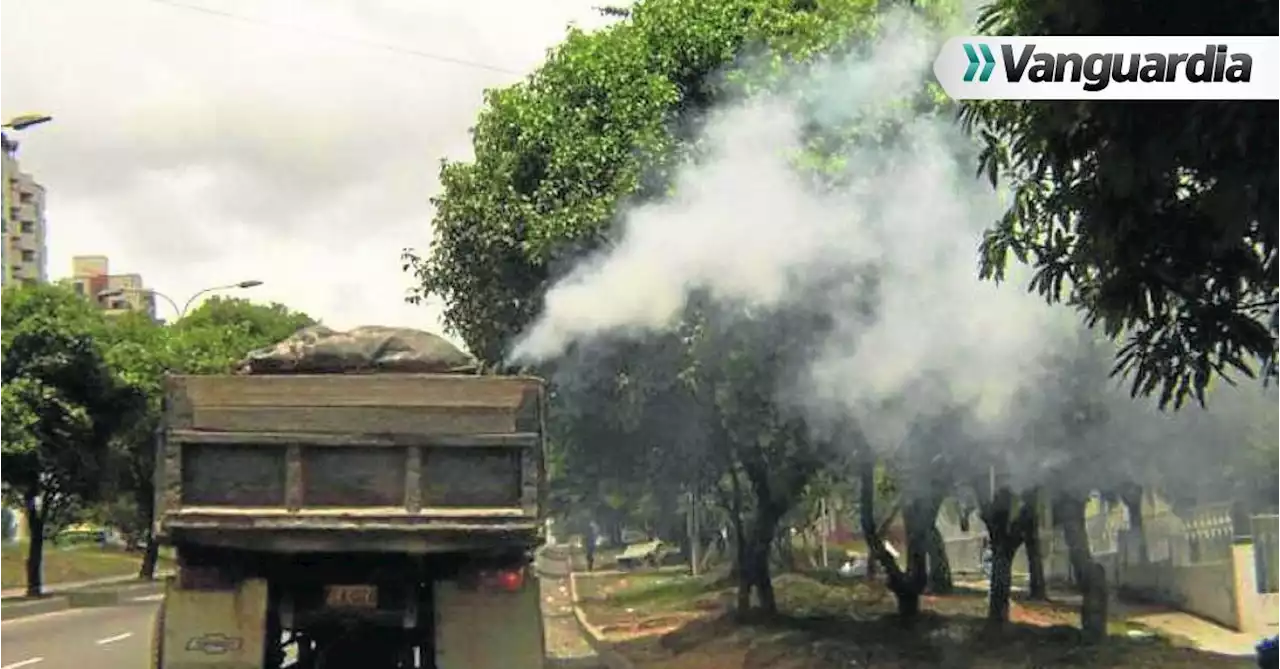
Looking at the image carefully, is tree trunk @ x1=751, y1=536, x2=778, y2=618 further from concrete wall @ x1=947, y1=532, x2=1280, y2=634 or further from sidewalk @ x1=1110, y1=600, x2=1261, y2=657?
concrete wall @ x1=947, y1=532, x2=1280, y2=634

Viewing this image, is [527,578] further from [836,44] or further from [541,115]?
[541,115]

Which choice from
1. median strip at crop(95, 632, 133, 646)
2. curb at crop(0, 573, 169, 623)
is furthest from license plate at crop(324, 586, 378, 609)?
curb at crop(0, 573, 169, 623)

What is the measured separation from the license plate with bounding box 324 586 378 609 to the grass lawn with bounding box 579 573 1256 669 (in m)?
6.52

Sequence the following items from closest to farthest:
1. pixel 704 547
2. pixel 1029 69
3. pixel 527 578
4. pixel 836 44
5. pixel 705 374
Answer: pixel 1029 69 → pixel 527 578 → pixel 836 44 → pixel 705 374 → pixel 704 547

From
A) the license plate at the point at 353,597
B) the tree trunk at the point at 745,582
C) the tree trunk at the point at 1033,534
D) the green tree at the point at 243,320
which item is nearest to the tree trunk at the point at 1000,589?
the tree trunk at the point at 1033,534

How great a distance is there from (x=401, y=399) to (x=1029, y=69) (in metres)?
3.95

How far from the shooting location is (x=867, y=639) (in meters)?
17.5

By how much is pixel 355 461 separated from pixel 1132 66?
4753mm

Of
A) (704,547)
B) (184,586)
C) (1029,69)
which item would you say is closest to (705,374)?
(184,586)

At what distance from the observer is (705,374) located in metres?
14.6

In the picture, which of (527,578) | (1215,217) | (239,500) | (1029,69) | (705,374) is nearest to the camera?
(1215,217)

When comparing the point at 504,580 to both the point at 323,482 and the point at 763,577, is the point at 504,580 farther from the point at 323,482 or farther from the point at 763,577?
the point at 763,577

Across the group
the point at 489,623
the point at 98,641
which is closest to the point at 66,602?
the point at 98,641

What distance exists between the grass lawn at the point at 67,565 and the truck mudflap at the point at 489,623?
118 ft
